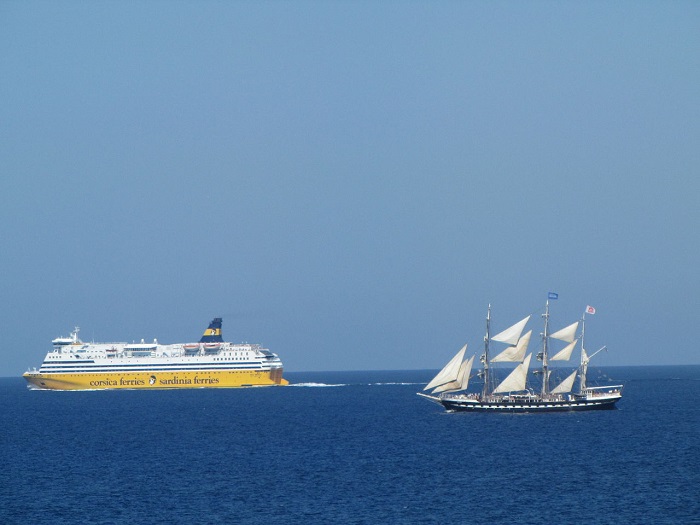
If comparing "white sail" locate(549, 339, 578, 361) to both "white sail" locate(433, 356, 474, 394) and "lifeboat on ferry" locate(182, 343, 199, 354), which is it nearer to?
"white sail" locate(433, 356, 474, 394)

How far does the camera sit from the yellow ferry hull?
152m

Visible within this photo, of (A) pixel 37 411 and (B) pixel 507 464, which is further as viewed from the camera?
(A) pixel 37 411

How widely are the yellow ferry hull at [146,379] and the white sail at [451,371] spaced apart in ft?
187

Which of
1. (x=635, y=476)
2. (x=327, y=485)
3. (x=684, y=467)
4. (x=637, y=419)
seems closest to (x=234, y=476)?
(x=327, y=485)

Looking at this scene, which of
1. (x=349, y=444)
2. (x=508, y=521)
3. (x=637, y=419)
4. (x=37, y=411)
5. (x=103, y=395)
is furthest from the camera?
(x=103, y=395)

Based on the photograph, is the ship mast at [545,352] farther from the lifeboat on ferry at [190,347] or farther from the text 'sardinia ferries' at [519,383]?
→ the lifeboat on ferry at [190,347]

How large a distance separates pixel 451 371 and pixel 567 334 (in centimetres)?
1250

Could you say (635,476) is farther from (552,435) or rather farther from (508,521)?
(552,435)

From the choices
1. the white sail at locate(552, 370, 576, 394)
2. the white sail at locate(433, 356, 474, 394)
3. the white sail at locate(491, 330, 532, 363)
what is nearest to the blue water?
the white sail at locate(552, 370, 576, 394)

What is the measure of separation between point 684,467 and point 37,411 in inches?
3183

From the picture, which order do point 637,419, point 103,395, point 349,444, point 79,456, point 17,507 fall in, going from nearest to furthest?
point 17,507, point 79,456, point 349,444, point 637,419, point 103,395

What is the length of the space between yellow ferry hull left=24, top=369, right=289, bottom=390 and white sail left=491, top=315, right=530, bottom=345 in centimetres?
5921

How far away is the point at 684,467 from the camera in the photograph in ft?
198

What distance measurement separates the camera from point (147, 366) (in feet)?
502
